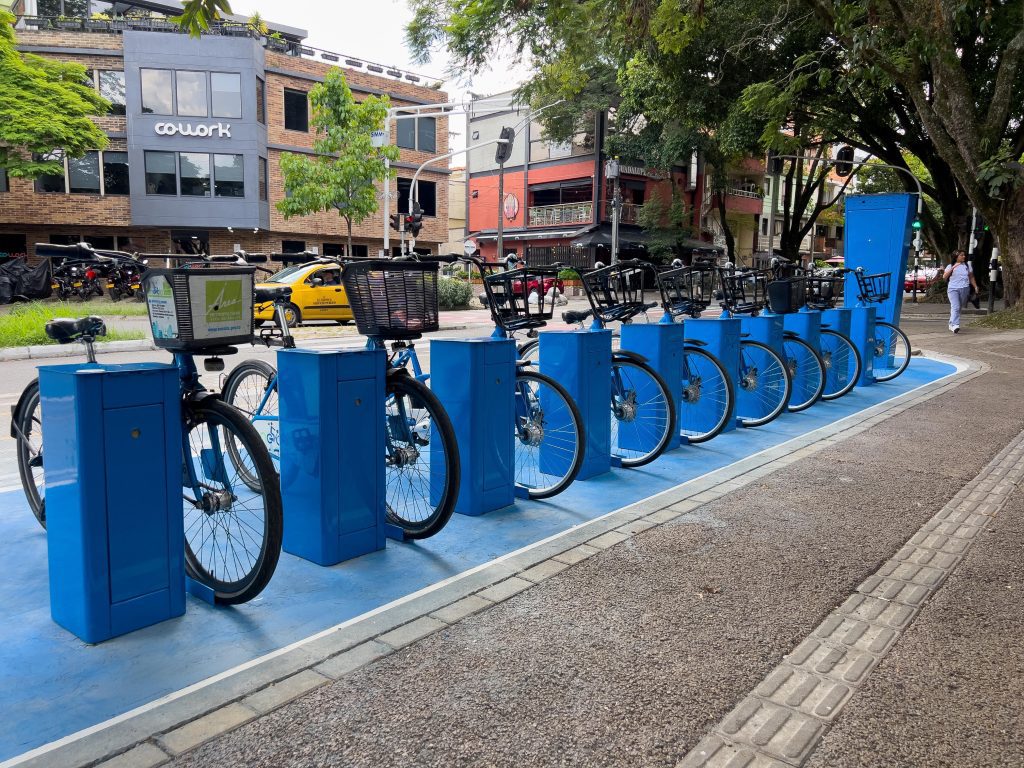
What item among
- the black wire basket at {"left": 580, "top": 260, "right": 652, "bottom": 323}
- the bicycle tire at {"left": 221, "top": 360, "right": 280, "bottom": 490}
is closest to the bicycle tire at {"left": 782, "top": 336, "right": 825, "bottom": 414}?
the black wire basket at {"left": 580, "top": 260, "right": 652, "bottom": 323}

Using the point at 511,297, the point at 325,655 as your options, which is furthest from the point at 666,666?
the point at 511,297

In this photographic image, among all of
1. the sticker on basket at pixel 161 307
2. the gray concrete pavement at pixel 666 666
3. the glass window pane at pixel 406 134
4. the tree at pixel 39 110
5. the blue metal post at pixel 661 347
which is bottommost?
the gray concrete pavement at pixel 666 666

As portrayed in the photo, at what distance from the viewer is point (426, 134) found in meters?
37.3

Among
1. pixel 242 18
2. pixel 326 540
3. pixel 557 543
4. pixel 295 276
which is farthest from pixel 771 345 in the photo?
pixel 242 18

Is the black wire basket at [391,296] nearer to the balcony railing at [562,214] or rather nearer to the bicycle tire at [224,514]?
the bicycle tire at [224,514]

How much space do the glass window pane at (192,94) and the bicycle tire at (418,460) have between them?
97.6 ft

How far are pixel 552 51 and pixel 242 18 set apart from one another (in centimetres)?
2829

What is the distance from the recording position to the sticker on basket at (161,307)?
331 cm

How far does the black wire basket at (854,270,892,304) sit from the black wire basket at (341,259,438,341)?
7.32 meters

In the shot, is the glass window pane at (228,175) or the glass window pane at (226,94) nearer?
the glass window pane at (226,94)

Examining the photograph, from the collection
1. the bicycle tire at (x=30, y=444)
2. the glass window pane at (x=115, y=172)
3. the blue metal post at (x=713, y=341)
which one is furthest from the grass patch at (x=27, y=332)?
the glass window pane at (x=115, y=172)

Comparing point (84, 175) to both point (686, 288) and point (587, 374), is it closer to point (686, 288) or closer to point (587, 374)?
point (686, 288)

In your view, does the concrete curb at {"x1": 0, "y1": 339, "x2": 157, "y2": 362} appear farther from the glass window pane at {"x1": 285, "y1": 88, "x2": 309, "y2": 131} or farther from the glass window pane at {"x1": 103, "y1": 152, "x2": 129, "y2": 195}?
the glass window pane at {"x1": 285, "y1": 88, "x2": 309, "y2": 131}

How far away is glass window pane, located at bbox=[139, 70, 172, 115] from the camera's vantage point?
29.6m
